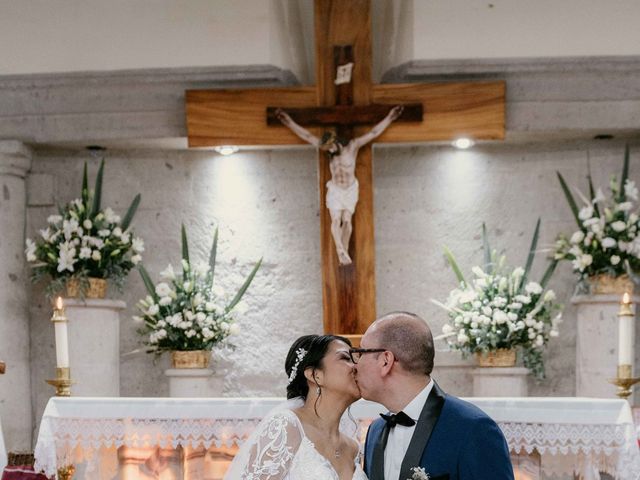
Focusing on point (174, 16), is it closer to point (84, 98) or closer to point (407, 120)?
point (84, 98)

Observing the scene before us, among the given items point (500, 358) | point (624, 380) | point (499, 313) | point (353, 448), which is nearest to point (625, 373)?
point (624, 380)

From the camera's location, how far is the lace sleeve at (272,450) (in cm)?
371

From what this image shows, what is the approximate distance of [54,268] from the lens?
24.3ft

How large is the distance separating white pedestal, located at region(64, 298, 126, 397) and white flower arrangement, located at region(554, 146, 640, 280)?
2985mm

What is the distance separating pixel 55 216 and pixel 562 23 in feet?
11.6

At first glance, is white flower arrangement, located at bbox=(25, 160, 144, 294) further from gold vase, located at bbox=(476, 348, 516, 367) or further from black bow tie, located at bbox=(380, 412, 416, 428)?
black bow tie, located at bbox=(380, 412, 416, 428)

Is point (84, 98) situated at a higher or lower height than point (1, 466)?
higher

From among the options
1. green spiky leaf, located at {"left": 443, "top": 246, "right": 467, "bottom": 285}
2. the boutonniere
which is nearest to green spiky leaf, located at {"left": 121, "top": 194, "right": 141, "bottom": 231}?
green spiky leaf, located at {"left": 443, "top": 246, "right": 467, "bottom": 285}

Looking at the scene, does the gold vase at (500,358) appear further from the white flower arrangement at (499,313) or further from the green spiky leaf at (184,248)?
the green spiky leaf at (184,248)

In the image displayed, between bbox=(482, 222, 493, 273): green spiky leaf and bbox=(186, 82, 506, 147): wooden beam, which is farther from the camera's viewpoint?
bbox=(482, 222, 493, 273): green spiky leaf

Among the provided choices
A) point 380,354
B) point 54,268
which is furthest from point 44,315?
point 380,354

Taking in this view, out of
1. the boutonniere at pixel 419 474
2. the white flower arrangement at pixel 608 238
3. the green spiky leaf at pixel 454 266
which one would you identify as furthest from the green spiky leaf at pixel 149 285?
the boutonniere at pixel 419 474

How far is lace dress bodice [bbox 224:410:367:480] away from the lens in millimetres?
3719

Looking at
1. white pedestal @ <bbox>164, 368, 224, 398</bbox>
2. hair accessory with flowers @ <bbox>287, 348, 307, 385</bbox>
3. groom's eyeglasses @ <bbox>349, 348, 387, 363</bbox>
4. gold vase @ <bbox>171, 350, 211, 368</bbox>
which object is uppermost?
groom's eyeglasses @ <bbox>349, 348, 387, 363</bbox>
